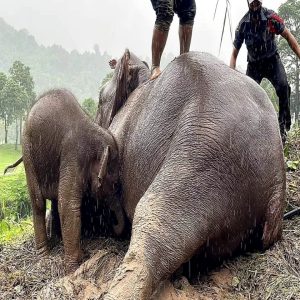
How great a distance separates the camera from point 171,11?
16.6ft

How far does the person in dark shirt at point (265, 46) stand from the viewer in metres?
5.66

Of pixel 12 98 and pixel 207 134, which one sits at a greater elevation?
pixel 207 134

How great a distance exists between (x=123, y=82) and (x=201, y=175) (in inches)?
103

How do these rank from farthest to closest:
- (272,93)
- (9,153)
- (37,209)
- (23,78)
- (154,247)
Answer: (23,78) → (9,153) → (272,93) → (37,209) → (154,247)

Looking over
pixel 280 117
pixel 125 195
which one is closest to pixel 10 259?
pixel 125 195

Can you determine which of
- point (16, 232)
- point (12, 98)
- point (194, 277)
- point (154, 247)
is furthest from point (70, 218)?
point (12, 98)

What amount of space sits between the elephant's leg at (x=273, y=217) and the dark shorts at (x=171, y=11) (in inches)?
84.4

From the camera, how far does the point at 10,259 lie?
17.0ft

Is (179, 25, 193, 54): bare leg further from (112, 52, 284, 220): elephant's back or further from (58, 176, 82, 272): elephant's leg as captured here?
(58, 176, 82, 272): elephant's leg

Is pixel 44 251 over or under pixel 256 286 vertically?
under

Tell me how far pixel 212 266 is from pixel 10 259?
229cm

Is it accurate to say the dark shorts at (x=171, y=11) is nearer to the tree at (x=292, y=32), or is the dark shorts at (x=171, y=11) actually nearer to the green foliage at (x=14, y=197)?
the green foliage at (x=14, y=197)

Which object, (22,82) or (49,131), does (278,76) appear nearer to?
(49,131)

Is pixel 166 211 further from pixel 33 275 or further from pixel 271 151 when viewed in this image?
pixel 33 275
